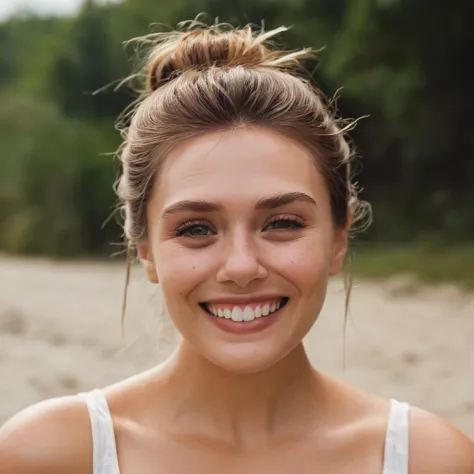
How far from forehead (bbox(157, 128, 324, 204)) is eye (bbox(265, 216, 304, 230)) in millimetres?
47

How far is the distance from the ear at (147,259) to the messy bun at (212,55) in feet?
0.97

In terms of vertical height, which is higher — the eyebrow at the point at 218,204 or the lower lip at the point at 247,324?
the eyebrow at the point at 218,204

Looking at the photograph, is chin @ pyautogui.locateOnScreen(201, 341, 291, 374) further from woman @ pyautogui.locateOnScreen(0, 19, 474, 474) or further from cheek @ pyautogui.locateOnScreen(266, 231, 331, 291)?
cheek @ pyautogui.locateOnScreen(266, 231, 331, 291)

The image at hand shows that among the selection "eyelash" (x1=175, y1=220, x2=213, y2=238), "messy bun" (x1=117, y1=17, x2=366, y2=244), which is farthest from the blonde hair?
"eyelash" (x1=175, y1=220, x2=213, y2=238)

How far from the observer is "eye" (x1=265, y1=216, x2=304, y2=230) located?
1472 millimetres

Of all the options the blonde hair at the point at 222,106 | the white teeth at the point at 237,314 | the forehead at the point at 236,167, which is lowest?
the white teeth at the point at 237,314

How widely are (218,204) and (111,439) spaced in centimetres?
44

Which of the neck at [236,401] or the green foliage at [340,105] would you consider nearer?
the neck at [236,401]

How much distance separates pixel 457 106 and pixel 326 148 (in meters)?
10.5

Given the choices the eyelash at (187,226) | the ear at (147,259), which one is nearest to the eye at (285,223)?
the eyelash at (187,226)

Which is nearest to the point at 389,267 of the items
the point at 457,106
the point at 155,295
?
the point at 457,106

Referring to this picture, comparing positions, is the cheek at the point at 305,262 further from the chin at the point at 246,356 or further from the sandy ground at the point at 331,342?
the sandy ground at the point at 331,342

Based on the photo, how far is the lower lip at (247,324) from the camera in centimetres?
144

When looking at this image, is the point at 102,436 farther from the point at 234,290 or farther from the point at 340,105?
the point at 340,105
